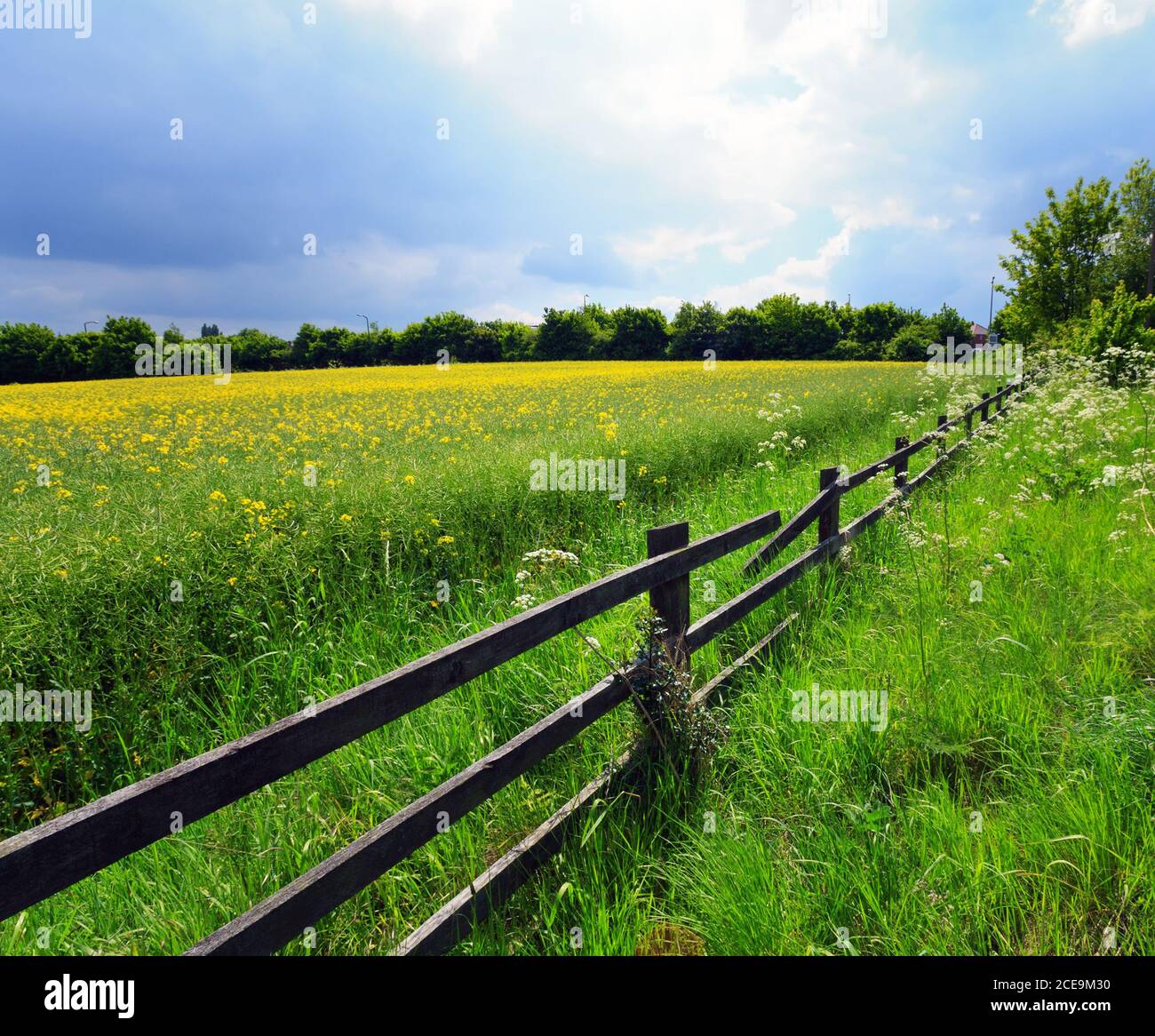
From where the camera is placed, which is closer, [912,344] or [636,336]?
[912,344]

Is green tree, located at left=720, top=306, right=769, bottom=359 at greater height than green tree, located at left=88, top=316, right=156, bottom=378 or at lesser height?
greater

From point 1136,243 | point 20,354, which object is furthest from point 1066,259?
point 20,354

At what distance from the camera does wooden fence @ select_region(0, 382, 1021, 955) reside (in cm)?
142

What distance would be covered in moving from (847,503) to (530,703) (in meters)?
5.41

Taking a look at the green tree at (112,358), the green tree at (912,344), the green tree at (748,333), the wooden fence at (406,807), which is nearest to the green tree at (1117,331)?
the wooden fence at (406,807)

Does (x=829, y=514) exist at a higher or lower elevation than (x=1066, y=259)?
lower

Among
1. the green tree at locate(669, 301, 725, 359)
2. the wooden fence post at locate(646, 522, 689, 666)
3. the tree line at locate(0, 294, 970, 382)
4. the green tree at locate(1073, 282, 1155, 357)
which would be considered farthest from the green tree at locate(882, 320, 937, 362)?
the wooden fence post at locate(646, 522, 689, 666)

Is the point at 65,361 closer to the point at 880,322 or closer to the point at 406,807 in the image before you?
the point at 406,807

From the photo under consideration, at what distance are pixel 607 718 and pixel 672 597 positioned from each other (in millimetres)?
714

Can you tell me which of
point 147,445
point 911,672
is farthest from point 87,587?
point 147,445

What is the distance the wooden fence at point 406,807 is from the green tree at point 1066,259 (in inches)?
1555

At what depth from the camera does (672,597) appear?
11.4 ft

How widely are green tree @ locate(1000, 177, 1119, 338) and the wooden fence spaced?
130 ft

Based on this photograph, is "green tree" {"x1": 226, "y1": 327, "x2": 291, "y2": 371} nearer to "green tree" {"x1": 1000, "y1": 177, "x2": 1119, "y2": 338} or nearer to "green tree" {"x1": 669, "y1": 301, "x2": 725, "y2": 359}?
"green tree" {"x1": 669, "y1": 301, "x2": 725, "y2": 359}
